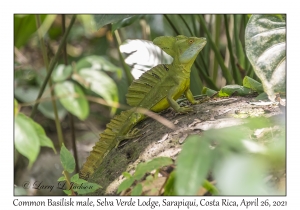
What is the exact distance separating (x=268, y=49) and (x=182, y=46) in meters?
1.01

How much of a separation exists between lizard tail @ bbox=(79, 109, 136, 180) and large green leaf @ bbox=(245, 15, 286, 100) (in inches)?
43.4

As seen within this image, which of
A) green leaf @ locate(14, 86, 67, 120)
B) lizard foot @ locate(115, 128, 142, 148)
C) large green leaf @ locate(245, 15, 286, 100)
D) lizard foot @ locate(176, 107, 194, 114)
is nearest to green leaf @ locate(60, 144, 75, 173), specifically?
lizard foot @ locate(115, 128, 142, 148)

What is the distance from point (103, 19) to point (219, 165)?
2009 mm

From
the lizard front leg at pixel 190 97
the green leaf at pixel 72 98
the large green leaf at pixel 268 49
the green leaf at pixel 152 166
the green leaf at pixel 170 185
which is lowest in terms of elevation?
the green leaf at pixel 170 185

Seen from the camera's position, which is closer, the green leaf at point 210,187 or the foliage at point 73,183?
the green leaf at point 210,187

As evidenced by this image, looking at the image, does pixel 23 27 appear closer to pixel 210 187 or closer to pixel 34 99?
pixel 34 99

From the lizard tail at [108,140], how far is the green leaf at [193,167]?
1.73m

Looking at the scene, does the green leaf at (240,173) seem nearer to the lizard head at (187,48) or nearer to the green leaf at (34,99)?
the lizard head at (187,48)

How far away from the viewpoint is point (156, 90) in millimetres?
2969

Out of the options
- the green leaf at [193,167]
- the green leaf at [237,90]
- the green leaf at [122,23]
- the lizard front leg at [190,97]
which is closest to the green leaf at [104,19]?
the green leaf at [122,23]

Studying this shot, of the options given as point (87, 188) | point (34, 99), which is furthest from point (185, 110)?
point (34, 99)

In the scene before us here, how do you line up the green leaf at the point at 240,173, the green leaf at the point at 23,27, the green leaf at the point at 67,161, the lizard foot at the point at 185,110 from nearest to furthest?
the green leaf at the point at 240,173, the green leaf at the point at 67,161, the lizard foot at the point at 185,110, the green leaf at the point at 23,27

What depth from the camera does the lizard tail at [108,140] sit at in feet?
9.33

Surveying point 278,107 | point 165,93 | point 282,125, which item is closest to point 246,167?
point 282,125
